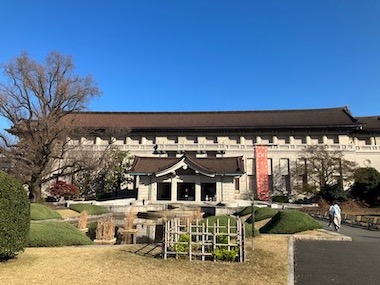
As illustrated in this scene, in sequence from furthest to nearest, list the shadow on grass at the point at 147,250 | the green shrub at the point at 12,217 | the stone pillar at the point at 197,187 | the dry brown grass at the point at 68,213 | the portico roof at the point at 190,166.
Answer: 1. the stone pillar at the point at 197,187
2. the portico roof at the point at 190,166
3. the dry brown grass at the point at 68,213
4. the shadow on grass at the point at 147,250
5. the green shrub at the point at 12,217

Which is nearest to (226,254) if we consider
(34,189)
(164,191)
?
(34,189)

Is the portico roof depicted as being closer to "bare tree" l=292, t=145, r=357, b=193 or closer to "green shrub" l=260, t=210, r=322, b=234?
"bare tree" l=292, t=145, r=357, b=193

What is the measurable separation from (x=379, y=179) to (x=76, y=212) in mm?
33352

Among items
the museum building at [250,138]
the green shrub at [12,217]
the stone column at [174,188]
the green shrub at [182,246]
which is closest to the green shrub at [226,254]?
the green shrub at [182,246]

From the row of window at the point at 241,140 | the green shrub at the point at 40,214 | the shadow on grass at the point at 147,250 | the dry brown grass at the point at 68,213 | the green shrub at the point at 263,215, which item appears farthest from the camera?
the row of window at the point at 241,140

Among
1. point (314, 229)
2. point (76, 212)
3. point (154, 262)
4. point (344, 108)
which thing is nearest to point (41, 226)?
point (154, 262)

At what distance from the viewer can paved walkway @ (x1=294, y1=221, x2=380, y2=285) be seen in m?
7.36

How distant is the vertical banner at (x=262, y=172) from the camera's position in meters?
42.0

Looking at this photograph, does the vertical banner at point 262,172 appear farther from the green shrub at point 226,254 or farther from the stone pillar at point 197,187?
the green shrub at point 226,254

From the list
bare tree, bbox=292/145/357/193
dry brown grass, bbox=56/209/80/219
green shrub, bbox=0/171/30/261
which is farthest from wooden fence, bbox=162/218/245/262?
bare tree, bbox=292/145/357/193

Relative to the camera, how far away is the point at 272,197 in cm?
4119

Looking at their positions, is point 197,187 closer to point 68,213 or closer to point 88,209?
point 88,209

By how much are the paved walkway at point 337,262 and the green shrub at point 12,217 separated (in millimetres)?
7368

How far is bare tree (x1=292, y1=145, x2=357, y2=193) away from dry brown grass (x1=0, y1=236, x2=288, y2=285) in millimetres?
32325
